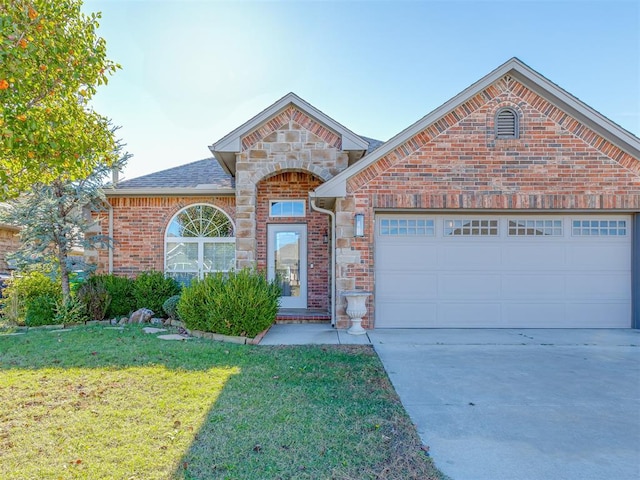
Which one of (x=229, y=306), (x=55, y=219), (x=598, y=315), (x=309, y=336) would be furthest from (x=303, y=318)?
(x=598, y=315)

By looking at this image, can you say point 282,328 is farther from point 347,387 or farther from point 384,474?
point 384,474

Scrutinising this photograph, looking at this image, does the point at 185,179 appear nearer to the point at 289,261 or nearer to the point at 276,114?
the point at 276,114

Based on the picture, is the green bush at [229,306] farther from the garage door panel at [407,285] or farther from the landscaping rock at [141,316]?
the garage door panel at [407,285]

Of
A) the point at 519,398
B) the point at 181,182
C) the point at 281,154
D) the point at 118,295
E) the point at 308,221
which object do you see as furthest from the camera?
the point at 181,182

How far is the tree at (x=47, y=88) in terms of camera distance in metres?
3.95

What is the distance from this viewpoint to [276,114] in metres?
9.55

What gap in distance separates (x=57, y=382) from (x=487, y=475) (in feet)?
17.2

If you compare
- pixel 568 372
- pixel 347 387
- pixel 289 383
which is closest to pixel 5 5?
pixel 289 383

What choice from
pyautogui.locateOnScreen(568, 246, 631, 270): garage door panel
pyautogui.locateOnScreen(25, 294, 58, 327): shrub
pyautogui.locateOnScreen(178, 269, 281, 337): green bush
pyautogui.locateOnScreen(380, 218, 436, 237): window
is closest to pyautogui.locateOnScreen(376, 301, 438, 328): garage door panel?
pyautogui.locateOnScreen(380, 218, 436, 237): window

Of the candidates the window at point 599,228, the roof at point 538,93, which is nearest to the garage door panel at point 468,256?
the window at point 599,228

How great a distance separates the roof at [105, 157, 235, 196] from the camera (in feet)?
35.3

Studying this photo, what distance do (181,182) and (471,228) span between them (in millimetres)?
8109

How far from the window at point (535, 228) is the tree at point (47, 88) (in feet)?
26.6

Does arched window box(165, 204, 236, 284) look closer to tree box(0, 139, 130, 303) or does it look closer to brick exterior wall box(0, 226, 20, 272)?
tree box(0, 139, 130, 303)
